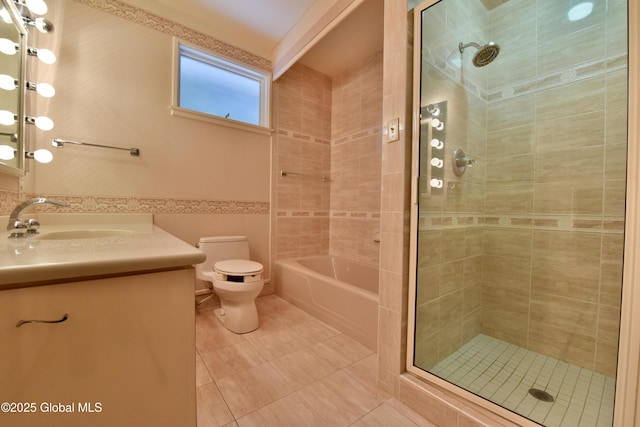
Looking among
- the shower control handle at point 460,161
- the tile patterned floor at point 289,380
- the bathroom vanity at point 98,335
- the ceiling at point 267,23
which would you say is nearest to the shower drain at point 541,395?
the tile patterned floor at point 289,380

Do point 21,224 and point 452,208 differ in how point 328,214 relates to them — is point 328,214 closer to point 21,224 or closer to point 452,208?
point 452,208

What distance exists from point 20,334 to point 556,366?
90.2 inches

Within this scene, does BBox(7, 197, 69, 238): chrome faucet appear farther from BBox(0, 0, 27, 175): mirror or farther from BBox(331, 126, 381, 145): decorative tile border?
BBox(331, 126, 381, 145): decorative tile border

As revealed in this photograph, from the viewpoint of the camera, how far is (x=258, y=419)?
3.57 ft

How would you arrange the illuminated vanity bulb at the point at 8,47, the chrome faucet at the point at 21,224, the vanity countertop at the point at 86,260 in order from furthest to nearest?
the illuminated vanity bulb at the point at 8,47 < the chrome faucet at the point at 21,224 < the vanity countertop at the point at 86,260

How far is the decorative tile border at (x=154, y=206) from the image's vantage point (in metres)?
1.72

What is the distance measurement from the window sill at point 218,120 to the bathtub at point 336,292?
4.32 ft

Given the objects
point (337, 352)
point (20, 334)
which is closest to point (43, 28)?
point (20, 334)

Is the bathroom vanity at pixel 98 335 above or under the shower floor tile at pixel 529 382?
above

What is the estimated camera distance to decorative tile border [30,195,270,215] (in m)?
1.72

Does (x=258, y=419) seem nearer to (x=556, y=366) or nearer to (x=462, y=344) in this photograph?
(x=462, y=344)

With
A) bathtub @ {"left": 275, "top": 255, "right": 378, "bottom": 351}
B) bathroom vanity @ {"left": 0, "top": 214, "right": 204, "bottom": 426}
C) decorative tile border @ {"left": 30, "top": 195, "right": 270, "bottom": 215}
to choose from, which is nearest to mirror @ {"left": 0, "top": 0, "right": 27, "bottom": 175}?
decorative tile border @ {"left": 30, "top": 195, "right": 270, "bottom": 215}

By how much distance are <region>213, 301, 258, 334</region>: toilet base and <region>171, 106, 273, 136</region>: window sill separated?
1.55 metres

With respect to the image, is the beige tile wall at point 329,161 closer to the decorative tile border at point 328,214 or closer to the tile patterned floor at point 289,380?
the decorative tile border at point 328,214
